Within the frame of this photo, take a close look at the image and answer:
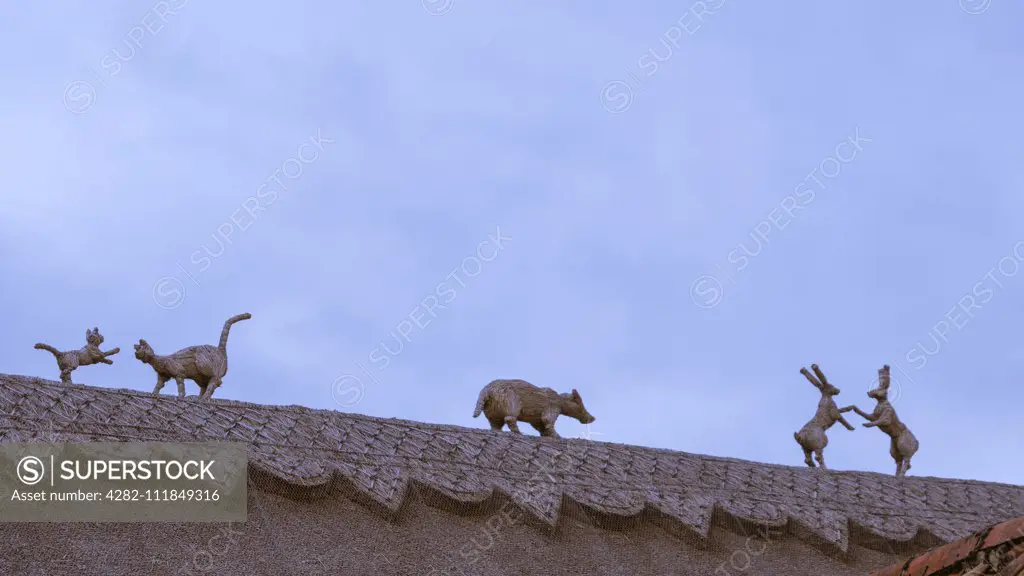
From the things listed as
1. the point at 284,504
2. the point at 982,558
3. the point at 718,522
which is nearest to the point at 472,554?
the point at 284,504

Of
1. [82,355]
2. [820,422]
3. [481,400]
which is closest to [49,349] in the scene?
[82,355]

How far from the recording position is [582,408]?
31.4ft

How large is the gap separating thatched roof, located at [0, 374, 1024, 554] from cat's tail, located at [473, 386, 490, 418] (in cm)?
60

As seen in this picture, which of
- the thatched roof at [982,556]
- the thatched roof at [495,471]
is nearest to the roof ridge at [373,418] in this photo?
the thatched roof at [495,471]

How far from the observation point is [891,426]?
1042 cm

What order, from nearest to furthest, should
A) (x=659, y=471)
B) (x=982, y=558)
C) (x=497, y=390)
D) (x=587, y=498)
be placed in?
(x=982, y=558), (x=587, y=498), (x=659, y=471), (x=497, y=390)

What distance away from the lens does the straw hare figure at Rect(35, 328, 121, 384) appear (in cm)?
892

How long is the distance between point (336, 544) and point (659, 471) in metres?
2.38

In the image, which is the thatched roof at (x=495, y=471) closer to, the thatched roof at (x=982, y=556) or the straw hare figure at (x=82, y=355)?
the straw hare figure at (x=82, y=355)

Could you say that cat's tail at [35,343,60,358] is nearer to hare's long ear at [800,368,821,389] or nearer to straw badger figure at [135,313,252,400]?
straw badger figure at [135,313,252,400]

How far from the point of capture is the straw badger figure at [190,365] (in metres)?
8.88

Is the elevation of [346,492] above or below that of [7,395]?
below

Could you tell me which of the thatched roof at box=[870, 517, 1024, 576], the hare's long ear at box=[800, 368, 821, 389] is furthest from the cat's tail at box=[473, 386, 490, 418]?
the thatched roof at box=[870, 517, 1024, 576]

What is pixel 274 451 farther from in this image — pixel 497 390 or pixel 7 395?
pixel 497 390
